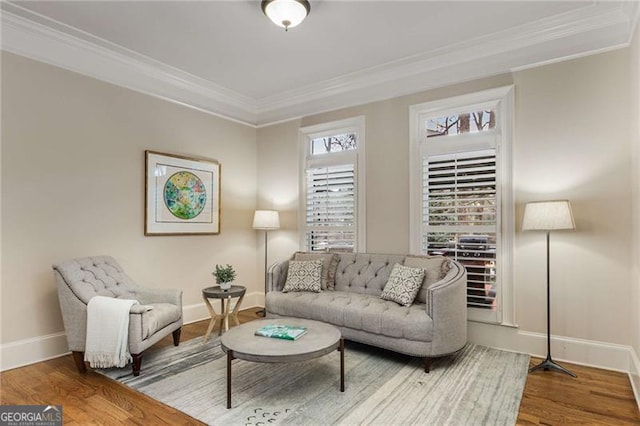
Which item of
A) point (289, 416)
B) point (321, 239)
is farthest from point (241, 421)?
point (321, 239)

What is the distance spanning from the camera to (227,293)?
393 centimetres

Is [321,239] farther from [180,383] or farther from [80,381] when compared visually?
[80,381]

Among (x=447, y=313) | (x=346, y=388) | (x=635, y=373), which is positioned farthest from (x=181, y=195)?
(x=635, y=373)

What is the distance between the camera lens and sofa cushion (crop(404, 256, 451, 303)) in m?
3.62

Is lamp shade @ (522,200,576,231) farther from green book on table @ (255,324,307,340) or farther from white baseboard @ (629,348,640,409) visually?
green book on table @ (255,324,307,340)

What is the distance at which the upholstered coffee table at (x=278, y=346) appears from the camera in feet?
8.22

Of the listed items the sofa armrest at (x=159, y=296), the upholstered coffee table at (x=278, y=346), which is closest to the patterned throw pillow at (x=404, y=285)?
the upholstered coffee table at (x=278, y=346)

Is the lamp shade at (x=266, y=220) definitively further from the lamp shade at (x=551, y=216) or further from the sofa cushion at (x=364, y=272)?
the lamp shade at (x=551, y=216)

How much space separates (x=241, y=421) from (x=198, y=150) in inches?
139

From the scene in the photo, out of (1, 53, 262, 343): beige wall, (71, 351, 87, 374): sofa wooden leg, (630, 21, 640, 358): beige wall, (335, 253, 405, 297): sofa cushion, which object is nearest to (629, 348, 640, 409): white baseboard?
(630, 21, 640, 358): beige wall

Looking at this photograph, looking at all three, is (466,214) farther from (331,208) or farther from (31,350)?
Result: (31,350)

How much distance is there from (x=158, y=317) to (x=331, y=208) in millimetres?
2548

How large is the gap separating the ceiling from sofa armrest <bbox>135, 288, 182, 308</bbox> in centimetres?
230

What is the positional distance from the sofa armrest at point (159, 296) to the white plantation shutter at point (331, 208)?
2.04 meters
